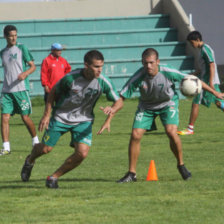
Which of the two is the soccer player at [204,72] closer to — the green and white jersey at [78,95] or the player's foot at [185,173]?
the player's foot at [185,173]

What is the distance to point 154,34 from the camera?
2595 cm

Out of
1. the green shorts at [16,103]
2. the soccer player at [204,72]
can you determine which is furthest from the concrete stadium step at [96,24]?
the green shorts at [16,103]

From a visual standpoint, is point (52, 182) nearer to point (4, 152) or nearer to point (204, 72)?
point (4, 152)

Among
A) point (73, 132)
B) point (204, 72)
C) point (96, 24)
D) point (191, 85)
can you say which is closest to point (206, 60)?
point (204, 72)

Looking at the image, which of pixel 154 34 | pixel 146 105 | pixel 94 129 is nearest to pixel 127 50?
pixel 154 34

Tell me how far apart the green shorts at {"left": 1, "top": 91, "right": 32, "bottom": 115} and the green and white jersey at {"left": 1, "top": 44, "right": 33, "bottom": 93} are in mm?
85

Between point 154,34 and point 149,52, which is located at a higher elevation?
point 154,34

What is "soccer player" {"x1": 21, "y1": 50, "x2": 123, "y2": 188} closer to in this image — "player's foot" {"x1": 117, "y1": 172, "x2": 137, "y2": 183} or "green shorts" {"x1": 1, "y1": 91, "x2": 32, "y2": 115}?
"player's foot" {"x1": 117, "y1": 172, "x2": 137, "y2": 183}

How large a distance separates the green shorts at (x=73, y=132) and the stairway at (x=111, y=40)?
15575 mm

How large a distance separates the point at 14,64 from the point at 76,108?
14.6ft

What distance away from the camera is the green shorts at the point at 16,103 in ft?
42.1

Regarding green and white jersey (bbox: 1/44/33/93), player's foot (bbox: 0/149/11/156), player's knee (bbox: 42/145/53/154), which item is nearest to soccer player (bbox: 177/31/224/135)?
green and white jersey (bbox: 1/44/33/93)

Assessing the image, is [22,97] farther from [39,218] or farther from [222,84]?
[222,84]

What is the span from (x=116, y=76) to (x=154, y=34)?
2422 mm
